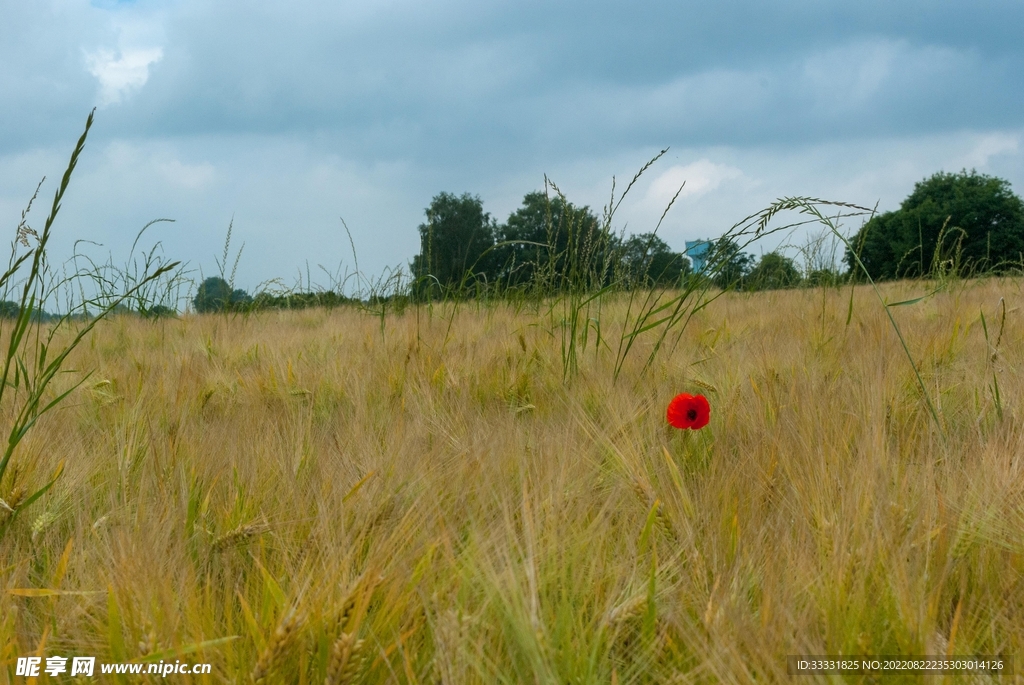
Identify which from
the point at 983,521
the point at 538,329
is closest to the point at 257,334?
the point at 538,329

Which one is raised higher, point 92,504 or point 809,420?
point 809,420

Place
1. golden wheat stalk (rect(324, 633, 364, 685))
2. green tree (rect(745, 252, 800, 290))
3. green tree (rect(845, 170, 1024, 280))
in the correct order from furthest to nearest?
green tree (rect(845, 170, 1024, 280)), green tree (rect(745, 252, 800, 290)), golden wheat stalk (rect(324, 633, 364, 685))

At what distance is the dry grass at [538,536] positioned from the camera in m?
0.71

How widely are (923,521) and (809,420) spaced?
13.9 inches

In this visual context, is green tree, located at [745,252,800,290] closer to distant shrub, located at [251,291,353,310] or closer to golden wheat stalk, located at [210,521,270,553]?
distant shrub, located at [251,291,353,310]

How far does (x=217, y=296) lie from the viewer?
581cm

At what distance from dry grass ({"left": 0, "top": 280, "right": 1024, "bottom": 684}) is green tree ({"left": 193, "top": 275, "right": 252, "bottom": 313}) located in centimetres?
362

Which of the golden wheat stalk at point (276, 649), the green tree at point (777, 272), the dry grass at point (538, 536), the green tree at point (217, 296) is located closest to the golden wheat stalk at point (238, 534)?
the dry grass at point (538, 536)

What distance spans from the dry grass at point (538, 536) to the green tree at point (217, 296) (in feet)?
11.9

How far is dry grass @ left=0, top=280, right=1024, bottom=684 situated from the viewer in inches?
27.8

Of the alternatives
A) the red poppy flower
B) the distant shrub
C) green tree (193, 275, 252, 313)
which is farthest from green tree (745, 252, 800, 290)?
the red poppy flower

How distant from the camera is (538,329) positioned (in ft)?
8.61

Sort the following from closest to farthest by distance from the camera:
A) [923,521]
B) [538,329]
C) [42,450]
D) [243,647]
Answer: [243,647] → [923,521] → [42,450] → [538,329]

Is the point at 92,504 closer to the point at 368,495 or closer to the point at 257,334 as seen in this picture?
the point at 368,495
